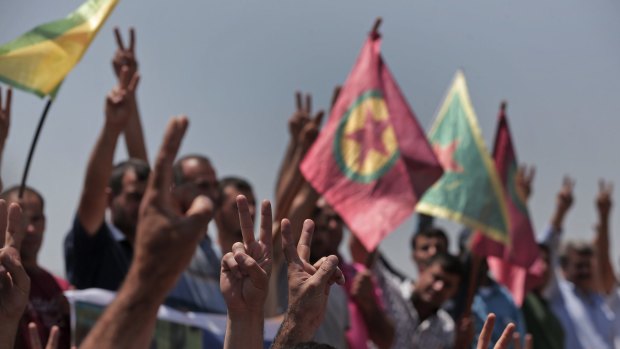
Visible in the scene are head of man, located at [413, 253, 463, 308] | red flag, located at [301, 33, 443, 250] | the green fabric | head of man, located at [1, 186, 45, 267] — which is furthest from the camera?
the green fabric

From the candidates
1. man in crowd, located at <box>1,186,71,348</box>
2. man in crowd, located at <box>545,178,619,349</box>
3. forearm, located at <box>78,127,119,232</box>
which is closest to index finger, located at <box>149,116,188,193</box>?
man in crowd, located at <box>1,186,71,348</box>

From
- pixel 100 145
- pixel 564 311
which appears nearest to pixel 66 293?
pixel 100 145

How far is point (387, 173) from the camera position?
642cm

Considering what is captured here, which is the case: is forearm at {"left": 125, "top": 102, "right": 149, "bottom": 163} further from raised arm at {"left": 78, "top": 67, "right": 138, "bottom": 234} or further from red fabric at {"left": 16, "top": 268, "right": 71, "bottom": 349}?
red fabric at {"left": 16, "top": 268, "right": 71, "bottom": 349}

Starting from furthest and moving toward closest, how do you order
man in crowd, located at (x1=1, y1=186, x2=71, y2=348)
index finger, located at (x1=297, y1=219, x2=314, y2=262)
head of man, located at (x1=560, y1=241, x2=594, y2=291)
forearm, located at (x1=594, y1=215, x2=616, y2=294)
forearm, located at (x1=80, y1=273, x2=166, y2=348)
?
1. forearm, located at (x1=594, y1=215, x2=616, y2=294)
2. head of man, located at (x1=560, y1=241, x2=594, y2=291)
3. man in crowd, located at (x1=1, y1=186, x2=71, y2=348)
4. index finger, located at (x1=297, y1=219, x2=314, y2=262)
5. forearm, located at (x1=80, y1=273, x2=166, y2=348)

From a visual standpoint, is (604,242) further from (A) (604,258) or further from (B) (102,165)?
(B) (102,165)

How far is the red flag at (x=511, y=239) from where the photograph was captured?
290 inches

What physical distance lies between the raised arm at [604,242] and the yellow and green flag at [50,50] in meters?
4.82

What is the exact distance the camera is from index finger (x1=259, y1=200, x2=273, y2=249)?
3.07m

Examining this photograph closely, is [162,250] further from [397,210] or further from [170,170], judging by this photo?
[397,210]

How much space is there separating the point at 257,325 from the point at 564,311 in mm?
5607

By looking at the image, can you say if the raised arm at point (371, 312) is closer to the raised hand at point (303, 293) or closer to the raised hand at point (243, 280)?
the raised hand at point (303, 293)

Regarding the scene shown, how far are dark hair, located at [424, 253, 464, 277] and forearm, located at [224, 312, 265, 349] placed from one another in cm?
373

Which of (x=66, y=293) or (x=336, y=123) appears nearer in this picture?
(x=66, y=293)
